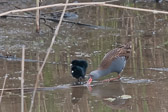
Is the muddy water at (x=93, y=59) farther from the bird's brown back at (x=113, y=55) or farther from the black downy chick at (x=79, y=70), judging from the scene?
the bird's brown back at (x=113, y=55)

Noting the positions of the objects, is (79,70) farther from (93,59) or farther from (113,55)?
(93,59)

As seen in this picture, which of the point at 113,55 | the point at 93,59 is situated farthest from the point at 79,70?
the point at 93,59

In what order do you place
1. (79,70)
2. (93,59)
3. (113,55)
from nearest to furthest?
(79,70) < (113,55) < (93,59)

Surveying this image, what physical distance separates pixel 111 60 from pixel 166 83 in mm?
1006

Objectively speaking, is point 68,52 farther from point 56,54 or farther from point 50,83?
point 50,83

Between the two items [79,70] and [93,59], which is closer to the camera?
[79,70]

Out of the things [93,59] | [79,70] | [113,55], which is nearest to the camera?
[79,70]

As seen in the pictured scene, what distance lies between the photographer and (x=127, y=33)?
9156 millimetres

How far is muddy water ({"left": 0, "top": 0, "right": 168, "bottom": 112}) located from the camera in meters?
Result: 5.38

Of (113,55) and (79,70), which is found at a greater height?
(113,55)

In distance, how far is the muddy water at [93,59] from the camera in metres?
5.38

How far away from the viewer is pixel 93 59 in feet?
24.5

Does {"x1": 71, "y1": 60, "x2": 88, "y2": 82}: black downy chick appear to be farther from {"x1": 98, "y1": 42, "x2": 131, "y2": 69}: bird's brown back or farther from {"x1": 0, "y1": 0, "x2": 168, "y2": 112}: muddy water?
{"x1": 98, "y1": 42, "x2": 131, "y2": 69}: bird's brown back

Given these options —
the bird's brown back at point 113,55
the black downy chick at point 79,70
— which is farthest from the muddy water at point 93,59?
the bird's brown back at point 113,55
